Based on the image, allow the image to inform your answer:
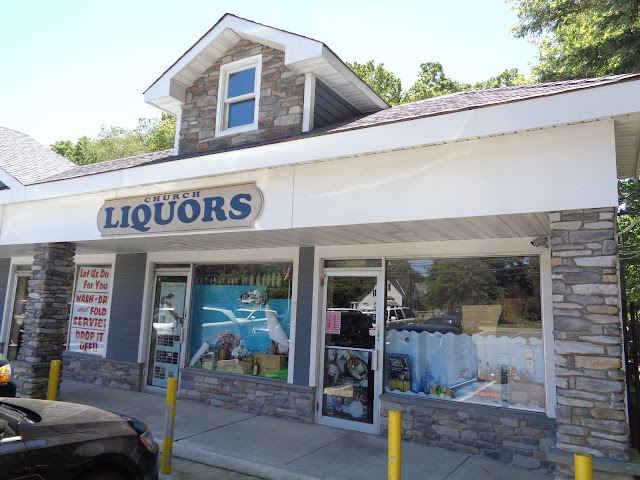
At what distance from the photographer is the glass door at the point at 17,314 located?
12375 mm

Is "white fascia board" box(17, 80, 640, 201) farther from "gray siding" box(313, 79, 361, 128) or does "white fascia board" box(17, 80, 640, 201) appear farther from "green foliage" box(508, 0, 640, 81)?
"green foliage" box(508, 0, 640, 81)

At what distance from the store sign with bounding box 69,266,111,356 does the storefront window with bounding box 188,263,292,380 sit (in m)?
2.67

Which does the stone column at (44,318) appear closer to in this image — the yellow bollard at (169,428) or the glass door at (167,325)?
the glass door at (167,325)

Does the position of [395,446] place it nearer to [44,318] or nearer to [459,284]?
[459,284]

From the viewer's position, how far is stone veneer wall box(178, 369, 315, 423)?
7.57 m

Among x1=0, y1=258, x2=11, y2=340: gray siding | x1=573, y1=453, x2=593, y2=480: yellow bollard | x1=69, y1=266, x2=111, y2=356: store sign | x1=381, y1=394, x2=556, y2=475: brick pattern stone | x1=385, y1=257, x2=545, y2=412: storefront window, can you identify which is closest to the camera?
x1=573, y1=453, x2=593, y2=480: yellow bollard

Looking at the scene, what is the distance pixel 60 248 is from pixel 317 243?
5153mm

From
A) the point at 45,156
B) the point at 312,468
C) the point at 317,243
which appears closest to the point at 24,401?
the point at 312,468

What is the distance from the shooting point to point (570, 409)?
4078 mm

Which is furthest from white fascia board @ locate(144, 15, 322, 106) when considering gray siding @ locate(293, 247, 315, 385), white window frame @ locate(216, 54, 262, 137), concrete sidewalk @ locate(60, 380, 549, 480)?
concrete sidewalk @ locate(60, 380, 549, 480)

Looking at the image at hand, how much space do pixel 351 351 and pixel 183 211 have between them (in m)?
3.45

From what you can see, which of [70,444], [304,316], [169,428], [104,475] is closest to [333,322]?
[304,316]

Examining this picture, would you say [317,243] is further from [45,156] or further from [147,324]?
[45,156]

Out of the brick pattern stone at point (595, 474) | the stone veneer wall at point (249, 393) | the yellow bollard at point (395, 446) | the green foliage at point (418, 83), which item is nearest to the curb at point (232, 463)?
the yellow bollard at point (395, 446)
